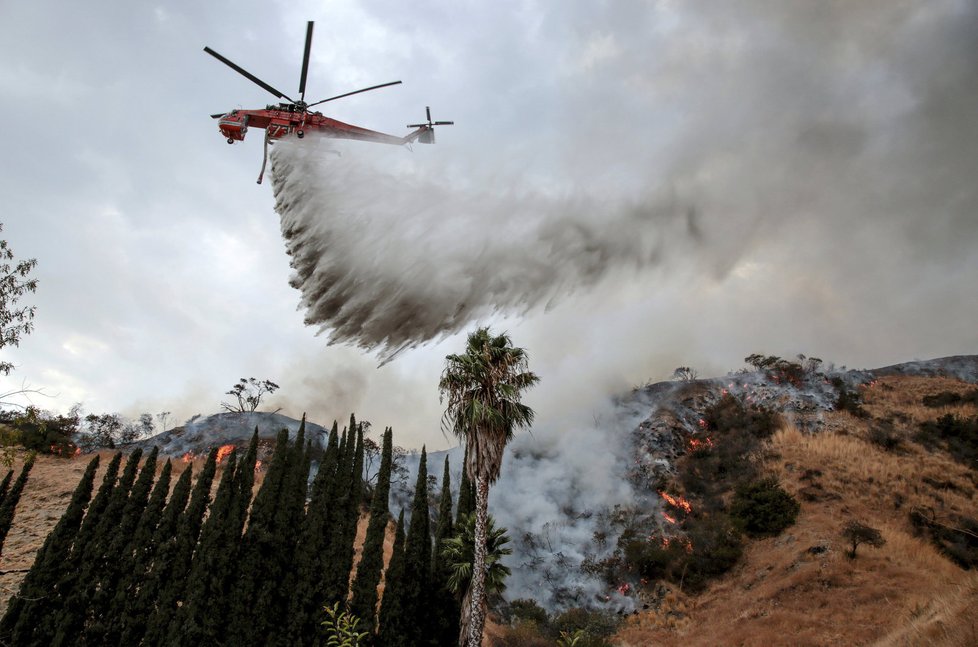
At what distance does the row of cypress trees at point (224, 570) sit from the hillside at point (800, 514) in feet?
21.1

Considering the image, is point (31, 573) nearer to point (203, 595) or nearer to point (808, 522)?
point (203, 595)

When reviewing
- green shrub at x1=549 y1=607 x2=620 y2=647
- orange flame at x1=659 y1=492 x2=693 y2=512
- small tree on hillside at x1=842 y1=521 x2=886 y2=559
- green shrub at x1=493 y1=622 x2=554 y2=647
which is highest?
orange flame at x1=659 y1=492 x2=693 y2=512

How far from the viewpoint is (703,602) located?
155ft

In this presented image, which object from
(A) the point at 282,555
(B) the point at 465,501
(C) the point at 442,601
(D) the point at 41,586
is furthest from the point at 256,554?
(B) the point at 465,501

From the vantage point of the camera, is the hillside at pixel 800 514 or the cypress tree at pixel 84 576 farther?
the hillside at pixel 800 514

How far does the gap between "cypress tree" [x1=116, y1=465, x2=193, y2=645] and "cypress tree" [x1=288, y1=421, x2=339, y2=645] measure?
8753mm

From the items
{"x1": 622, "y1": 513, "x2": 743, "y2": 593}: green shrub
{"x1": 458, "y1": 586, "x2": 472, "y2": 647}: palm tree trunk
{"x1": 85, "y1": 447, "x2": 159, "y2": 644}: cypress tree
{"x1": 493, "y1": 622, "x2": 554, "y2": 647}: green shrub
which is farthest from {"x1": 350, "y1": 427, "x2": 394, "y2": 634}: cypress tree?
{"x1": 622, "y1": 513, "x2": 743, "y2": 593}: green shrub

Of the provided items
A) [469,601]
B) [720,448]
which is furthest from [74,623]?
[720,448]

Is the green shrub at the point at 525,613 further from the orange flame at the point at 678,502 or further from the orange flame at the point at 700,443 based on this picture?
the orange flame at the point at 700,443

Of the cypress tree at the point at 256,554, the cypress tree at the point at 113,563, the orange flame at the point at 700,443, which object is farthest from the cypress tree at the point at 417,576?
the orange flame at the point at 700,443

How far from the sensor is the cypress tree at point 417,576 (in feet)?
120

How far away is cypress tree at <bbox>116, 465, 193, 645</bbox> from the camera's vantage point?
1291 inches

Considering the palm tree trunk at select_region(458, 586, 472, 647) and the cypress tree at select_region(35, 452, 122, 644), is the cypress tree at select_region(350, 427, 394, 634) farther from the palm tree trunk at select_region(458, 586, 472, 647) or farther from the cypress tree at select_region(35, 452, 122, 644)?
the cypress tree at select_region(35, 452, 122, 644)

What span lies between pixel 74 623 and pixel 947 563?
62577 mm
